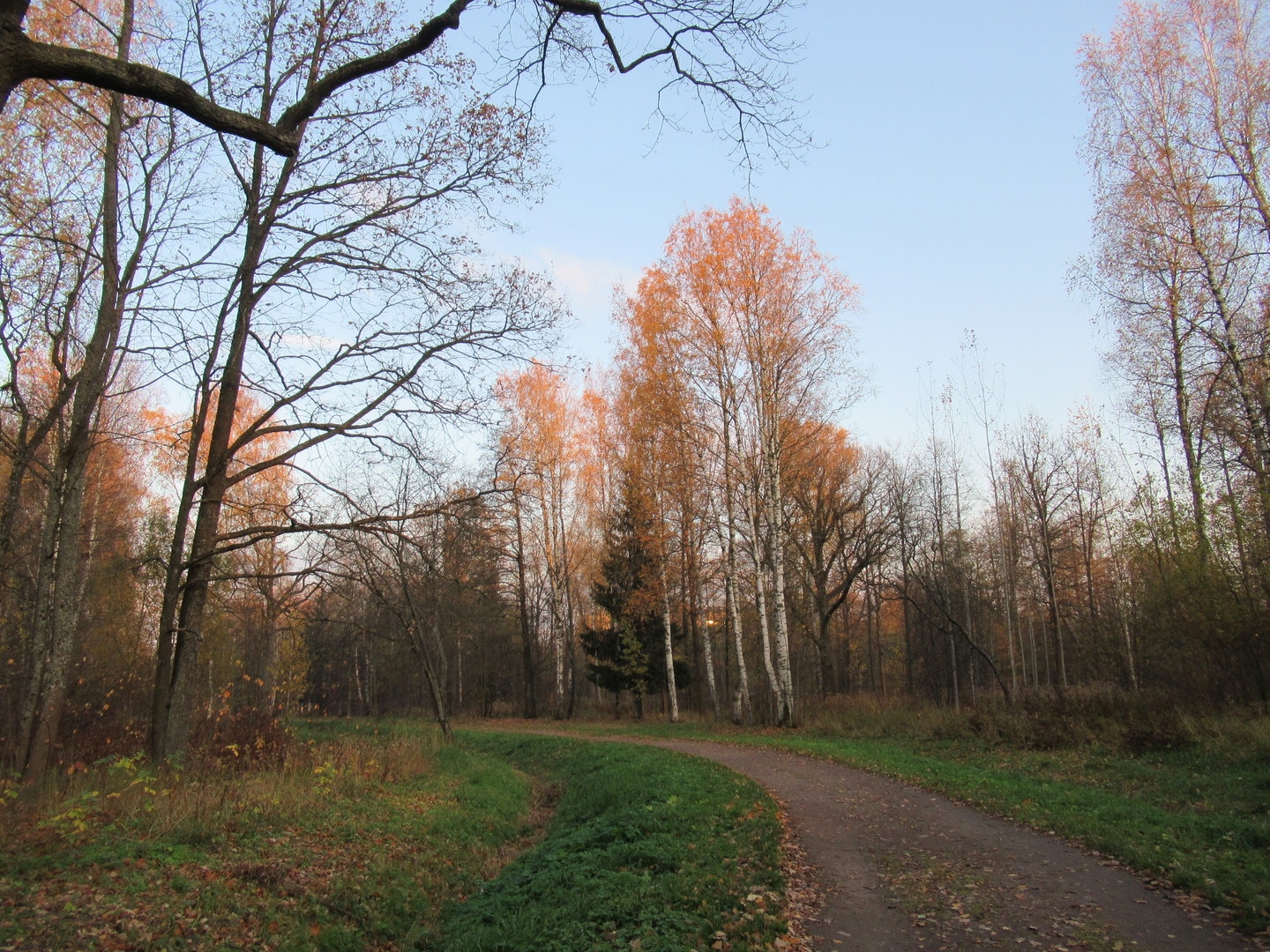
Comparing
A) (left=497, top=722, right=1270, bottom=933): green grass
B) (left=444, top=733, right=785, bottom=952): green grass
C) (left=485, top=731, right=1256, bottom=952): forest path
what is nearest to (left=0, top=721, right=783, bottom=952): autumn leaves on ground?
(left=444, top=733, right=785, bottom=952): green grass

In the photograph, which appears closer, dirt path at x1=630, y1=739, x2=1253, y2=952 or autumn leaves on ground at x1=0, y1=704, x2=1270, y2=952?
dirt path at x1=630, y1=739, x2=1253, y2=952

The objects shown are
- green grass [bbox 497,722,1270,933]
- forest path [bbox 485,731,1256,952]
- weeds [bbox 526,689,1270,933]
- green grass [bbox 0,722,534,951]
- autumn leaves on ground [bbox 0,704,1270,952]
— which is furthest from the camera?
weeds [bbox 526,689,1270,933]

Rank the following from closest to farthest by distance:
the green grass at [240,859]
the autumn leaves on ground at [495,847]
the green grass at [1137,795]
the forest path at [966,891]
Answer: the forest path at [966,891] < the green grass at [240,859] < the autumn leaves on ground at [495,847] < the green grass at [1137,795]

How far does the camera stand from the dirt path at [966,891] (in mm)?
4715

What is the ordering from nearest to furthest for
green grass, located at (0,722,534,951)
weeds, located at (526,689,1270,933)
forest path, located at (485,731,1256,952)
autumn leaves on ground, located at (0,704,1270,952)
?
forest path, located at (485,731,1256,952), green grass, located at (0,722,534,951), autumn leaves on ground, located at (0,704,1270,952), weeds, located at (526,689,1270,933)

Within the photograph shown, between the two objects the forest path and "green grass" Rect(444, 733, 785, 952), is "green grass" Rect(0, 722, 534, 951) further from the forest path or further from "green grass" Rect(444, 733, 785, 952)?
the forest path

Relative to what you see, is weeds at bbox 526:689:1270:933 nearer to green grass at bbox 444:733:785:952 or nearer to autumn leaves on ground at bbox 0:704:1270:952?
autumn leaves on ground at bbox 0:704:1270:952

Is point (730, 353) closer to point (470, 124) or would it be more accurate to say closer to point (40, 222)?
point (470, 124)

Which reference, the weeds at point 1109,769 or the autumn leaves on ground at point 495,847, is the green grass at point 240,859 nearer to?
the autumn leaves on ground at point 495,847

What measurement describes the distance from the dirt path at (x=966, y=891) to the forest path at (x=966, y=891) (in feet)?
0.04

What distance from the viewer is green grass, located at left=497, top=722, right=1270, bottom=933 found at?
5.76 metres

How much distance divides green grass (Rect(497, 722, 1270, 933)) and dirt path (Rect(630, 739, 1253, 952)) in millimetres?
364

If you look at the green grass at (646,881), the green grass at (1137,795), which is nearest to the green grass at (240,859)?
the green grass at (646,881)

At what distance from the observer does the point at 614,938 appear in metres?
5.02
